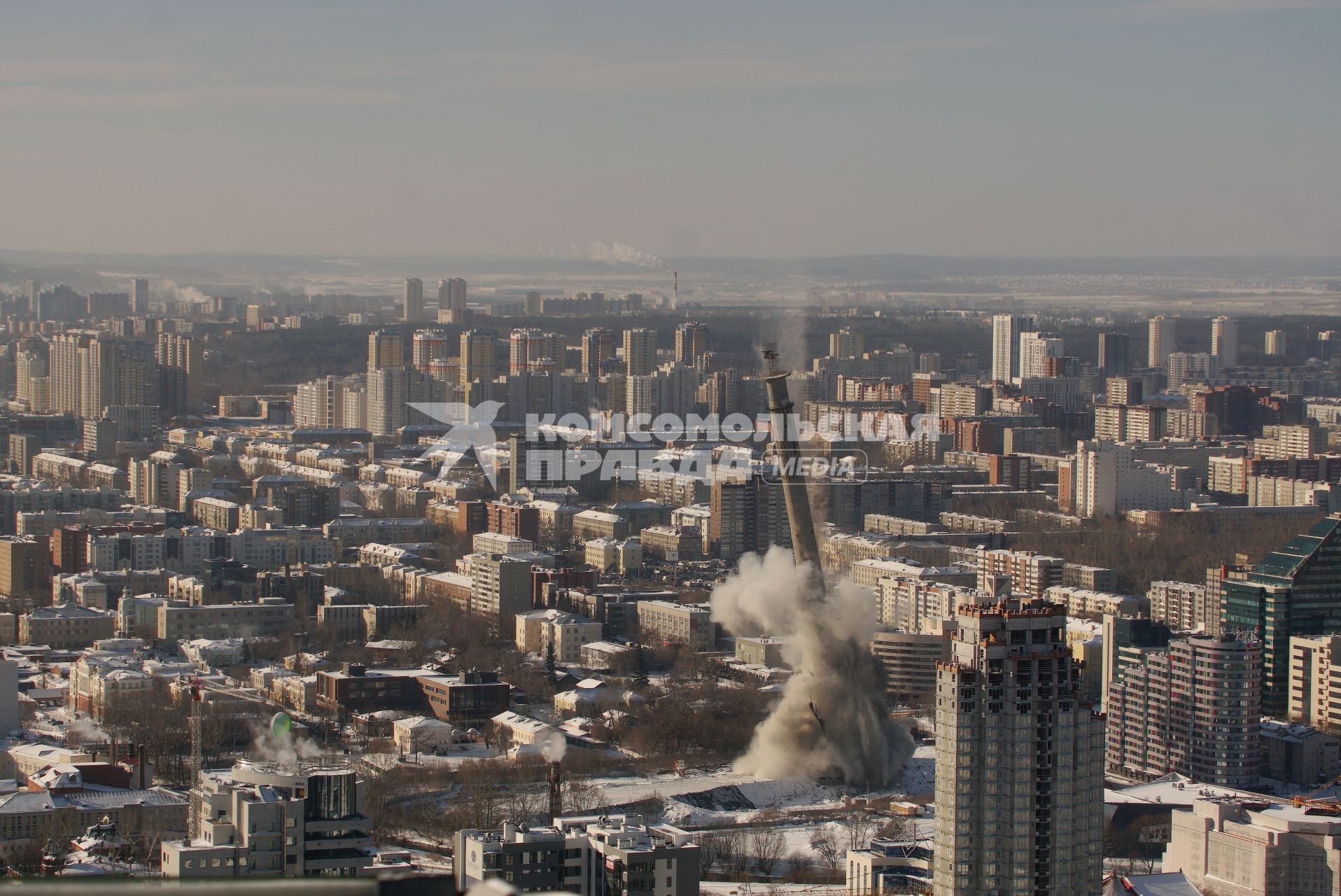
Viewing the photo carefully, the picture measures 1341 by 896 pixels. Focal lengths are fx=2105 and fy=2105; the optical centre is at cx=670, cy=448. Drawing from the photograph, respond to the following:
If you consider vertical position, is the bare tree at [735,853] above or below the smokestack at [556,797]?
below

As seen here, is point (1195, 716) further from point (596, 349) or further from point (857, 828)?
point (596, 349)

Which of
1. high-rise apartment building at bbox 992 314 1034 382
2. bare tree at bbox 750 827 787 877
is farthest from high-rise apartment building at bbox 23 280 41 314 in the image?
bare tree at bbox 750 827 787 877

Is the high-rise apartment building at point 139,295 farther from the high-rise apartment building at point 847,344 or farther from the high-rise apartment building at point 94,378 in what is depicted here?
the high-rise apartment building at point 847,344

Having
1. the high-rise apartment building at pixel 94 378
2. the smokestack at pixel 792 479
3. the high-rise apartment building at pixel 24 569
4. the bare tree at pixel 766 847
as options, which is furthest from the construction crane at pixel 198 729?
the high-rise apartment building at pixel 94 378

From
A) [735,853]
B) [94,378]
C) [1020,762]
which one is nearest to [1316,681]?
[735,853]

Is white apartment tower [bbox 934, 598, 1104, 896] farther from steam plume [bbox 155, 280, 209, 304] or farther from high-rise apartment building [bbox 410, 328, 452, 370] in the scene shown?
steam plume [bbox 155, 280, 209, 304]
